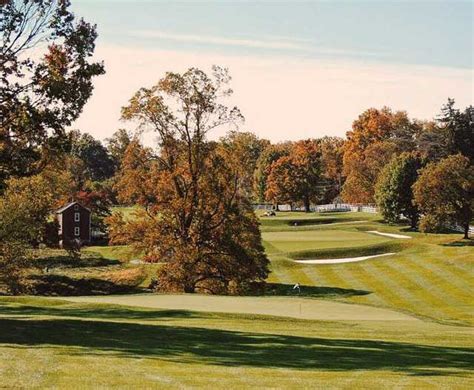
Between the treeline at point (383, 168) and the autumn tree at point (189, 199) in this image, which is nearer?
the autumn tree at point (189, 199)

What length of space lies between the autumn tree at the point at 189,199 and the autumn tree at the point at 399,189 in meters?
50.5

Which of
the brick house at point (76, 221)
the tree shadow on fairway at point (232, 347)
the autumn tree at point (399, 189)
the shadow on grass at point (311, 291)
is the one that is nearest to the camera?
the tree shadow on fairway at point (232, 347)

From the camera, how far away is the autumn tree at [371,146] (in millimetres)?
117812

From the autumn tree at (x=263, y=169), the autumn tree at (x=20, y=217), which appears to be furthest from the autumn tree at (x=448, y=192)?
the autumn tree at (x=263, y=169)

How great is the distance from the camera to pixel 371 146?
122750 mm

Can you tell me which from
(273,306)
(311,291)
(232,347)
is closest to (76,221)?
(311,291)

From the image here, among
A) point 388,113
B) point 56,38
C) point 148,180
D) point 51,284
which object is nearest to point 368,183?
point 388,113

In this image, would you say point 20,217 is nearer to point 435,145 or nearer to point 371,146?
point 435,145

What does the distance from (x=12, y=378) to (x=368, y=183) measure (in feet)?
352

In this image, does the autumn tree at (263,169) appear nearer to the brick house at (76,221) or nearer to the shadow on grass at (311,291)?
the brick house at (76,221)

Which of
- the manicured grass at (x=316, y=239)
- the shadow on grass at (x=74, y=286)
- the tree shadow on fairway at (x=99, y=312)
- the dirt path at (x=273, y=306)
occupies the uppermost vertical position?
the tree shadow on fairway at (x=99, y=312)

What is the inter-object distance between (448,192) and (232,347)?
62498 mm

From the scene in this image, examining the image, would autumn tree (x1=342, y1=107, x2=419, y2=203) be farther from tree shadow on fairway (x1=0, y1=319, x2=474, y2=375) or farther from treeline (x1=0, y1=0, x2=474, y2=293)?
tree shadow on fairway (x1=0, y1=319, x2=474, y2=375)

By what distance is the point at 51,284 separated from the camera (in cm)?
5822
